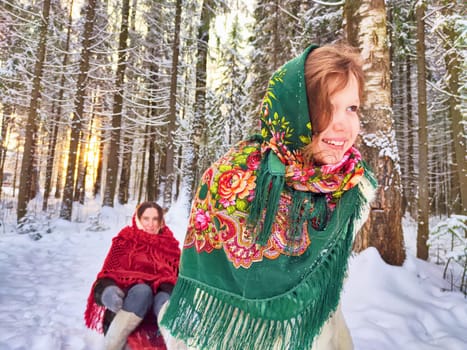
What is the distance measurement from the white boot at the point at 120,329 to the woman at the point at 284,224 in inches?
94.0

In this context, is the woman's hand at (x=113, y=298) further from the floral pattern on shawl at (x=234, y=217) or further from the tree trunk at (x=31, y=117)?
the tree trunk at (x=31, y=117)

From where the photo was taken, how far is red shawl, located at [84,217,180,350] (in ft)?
11.9

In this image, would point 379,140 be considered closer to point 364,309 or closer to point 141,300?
Answer: point 364,309

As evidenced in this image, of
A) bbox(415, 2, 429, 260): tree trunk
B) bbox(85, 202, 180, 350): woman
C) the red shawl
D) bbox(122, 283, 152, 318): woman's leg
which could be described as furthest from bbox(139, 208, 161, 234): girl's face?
bbox(415, 2, 429, 260): tree trunk

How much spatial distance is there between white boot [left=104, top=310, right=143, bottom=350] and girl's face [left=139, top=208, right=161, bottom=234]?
113cm

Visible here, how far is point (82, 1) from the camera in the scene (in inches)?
593

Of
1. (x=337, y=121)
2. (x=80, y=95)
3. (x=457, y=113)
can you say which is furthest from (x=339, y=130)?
(x=80, y=95)

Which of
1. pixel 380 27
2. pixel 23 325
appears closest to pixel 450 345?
pixel 380 27

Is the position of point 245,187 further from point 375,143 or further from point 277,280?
point 375,143

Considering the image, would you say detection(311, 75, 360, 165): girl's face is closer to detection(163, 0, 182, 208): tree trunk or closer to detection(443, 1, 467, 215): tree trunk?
detection(443, 1, 467, 215): tree trunk

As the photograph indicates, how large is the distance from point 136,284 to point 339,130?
3.21 meters

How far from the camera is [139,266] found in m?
3.84

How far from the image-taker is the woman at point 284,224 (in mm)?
1065

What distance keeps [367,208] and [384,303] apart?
3.15 metres
